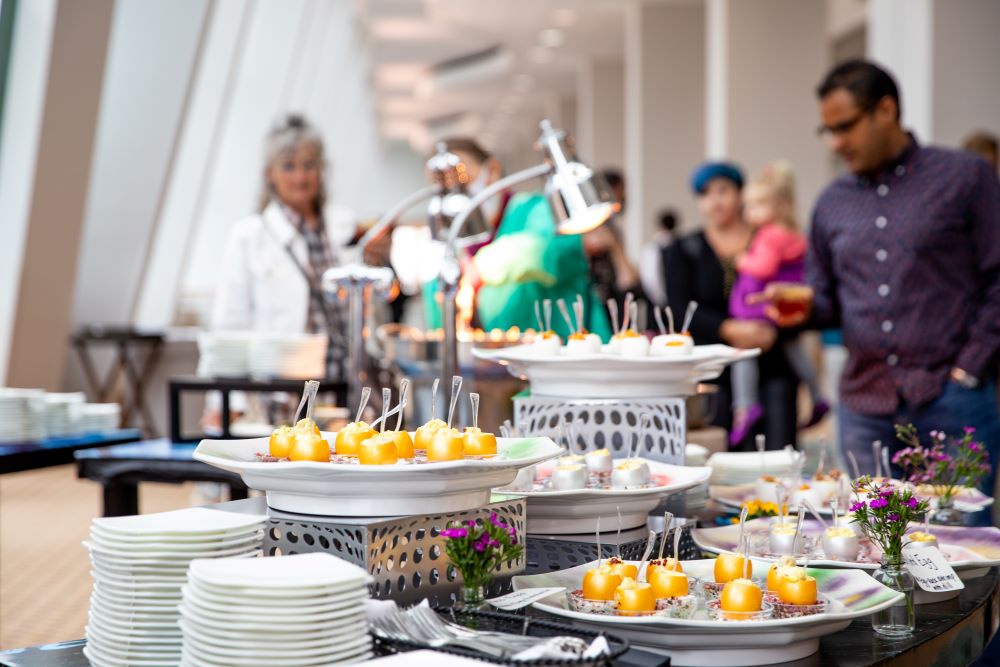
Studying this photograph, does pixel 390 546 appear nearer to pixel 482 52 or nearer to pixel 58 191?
pixel 58 191

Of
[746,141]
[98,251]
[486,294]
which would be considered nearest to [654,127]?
[746,141]

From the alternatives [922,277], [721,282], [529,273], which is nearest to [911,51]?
[721,282]

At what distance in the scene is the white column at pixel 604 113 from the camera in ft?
57.0

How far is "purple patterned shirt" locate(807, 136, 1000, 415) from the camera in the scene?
3.11 m

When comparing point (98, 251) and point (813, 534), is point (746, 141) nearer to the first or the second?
point (98, 251)

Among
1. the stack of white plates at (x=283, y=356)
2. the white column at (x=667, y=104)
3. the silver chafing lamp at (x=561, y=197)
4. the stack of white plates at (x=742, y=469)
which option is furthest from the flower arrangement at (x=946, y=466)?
the white column at (x=667, y=104)

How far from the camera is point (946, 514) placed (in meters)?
2.23

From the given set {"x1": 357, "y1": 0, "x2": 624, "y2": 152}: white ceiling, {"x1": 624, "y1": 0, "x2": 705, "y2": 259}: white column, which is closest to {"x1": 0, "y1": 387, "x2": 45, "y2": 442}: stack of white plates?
{"x1": 624, "y1": 0, "x2": 705, "y2": 259}: white column

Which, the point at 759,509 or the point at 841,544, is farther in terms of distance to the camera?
the point at 759,509

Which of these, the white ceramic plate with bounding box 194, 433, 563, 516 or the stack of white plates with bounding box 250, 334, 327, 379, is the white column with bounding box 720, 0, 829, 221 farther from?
the white ceramic plate with bounding box 194, 433, 563, 516

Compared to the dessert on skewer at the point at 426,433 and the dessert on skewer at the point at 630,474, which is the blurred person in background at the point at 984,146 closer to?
the dessert on skewer at the point at 630,474

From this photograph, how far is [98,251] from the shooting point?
7812mm

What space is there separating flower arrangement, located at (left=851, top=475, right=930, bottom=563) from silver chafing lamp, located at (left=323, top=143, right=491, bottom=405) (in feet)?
4.86

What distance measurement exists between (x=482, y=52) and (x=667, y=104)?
6712 mm
